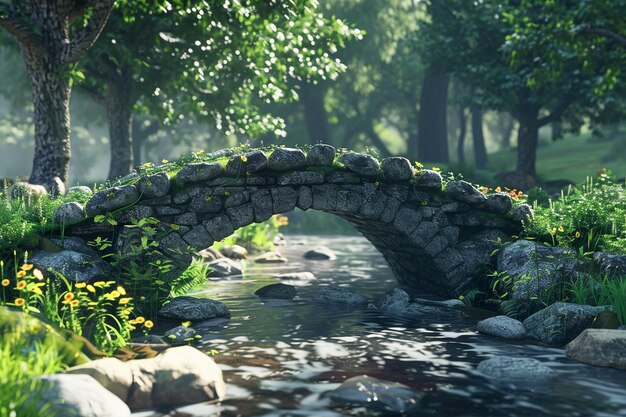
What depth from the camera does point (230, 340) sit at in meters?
9.72

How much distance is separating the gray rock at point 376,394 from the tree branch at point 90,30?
372 inches

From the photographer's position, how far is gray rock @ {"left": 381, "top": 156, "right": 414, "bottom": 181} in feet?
40.0

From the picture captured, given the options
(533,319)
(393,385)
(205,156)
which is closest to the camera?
(393,385)

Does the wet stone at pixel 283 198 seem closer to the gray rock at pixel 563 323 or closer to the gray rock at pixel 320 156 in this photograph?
the gray rock at pixel 320 156

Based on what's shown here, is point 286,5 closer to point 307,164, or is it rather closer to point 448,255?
point 307,164

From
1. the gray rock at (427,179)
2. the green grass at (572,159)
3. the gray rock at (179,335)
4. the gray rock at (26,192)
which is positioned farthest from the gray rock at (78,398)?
the green grass at (572,159)

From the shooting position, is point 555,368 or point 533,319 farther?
point 533,319

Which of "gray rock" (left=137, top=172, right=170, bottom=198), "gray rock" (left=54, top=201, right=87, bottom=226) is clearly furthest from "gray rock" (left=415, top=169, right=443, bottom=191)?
"gray rock" (left=54, top=201, right=87, bottom=226)

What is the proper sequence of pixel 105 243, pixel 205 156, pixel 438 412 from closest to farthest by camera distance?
pixel 438 412, pixel 105 243, pixel 205 156

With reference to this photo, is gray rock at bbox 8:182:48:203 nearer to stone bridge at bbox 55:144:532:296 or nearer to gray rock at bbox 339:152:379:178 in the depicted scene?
stone bridge at bbox 55:144:532:296

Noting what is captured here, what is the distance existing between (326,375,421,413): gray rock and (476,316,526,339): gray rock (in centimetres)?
306

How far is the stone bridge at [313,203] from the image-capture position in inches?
443

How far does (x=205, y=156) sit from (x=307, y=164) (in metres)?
1.88

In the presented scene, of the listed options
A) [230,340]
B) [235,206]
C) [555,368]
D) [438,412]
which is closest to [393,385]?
[438,412]
